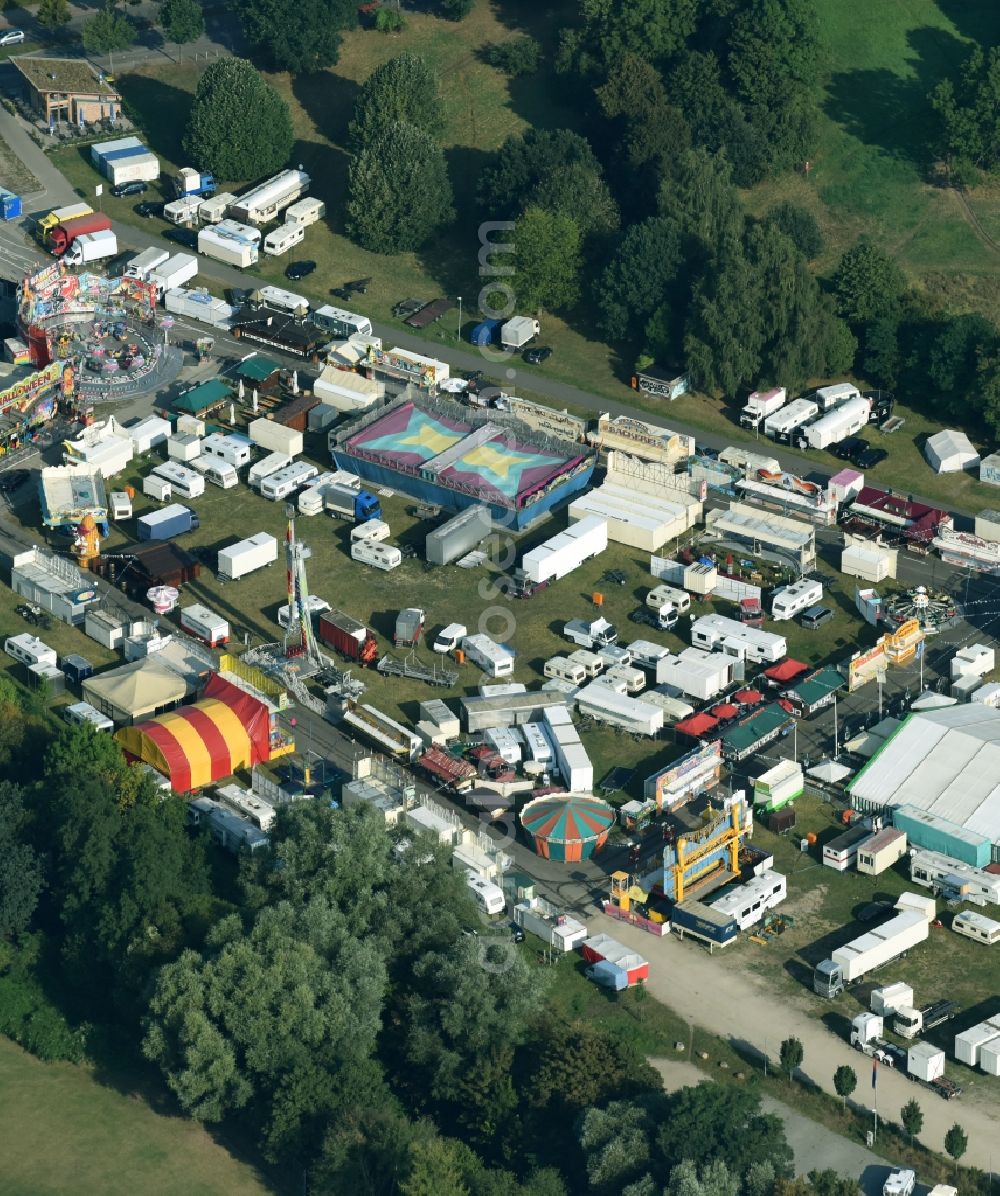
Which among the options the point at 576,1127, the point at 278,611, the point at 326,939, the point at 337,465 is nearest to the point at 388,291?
the point at 337,465

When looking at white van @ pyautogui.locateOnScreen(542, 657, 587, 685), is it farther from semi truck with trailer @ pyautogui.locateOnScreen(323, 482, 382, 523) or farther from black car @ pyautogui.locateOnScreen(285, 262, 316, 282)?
black car @ pyautogui.locateOnScreen(285, 262, 316, 282)

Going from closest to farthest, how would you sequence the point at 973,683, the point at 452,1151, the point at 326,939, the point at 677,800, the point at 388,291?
the point at 452,1151
the point at 326,939
the point at 677,800
the point at 973,683
the point at 388,291

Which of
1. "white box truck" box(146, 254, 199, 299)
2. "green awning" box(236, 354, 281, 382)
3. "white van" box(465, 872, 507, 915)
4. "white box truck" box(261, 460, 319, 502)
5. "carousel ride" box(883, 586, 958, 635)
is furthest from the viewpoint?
"white box truck" box(146, 254, 199, 299)

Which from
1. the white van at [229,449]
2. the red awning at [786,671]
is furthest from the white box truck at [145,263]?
the red awning at [786,671]

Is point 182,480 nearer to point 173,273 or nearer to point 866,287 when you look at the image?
point 173,273

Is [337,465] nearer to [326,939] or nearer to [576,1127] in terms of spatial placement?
[326,939]

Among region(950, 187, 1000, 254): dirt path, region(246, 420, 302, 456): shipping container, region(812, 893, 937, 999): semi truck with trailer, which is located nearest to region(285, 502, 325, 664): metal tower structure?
region(246, 420, 302, 456): shipping container
